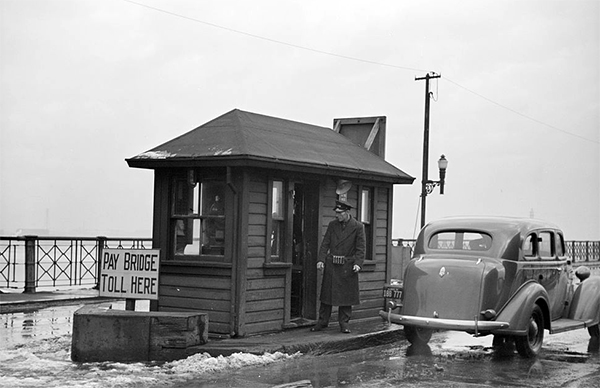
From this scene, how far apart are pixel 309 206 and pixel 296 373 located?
4005 millimetres

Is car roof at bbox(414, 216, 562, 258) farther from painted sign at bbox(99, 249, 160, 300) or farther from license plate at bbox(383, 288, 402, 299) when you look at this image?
painted sign at bbox(99, 249, 160, 300)

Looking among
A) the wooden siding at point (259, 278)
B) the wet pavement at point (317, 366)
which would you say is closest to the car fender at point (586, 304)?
the wet pavement at point (317, 366)

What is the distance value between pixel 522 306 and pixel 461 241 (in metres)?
1.37

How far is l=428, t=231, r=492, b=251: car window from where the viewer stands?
11.5 m

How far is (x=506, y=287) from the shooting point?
11.0 metres

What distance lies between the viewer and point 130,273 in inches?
428

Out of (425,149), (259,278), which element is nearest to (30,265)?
(259,278)

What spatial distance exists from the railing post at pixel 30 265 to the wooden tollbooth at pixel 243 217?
8.12m

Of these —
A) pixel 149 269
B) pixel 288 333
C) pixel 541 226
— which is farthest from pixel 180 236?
pixel 541 226

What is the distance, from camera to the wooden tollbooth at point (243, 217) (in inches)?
441

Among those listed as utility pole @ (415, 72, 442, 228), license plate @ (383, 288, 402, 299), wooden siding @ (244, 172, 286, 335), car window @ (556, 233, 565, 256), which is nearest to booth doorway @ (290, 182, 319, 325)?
wooden siding @ (244, 172, 286, 335)

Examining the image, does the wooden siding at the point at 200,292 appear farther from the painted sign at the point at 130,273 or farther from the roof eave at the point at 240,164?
the roof eave at the point at 240,164

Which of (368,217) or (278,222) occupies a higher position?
(368,217)

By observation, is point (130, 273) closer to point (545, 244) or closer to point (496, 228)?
point (496, 228)
